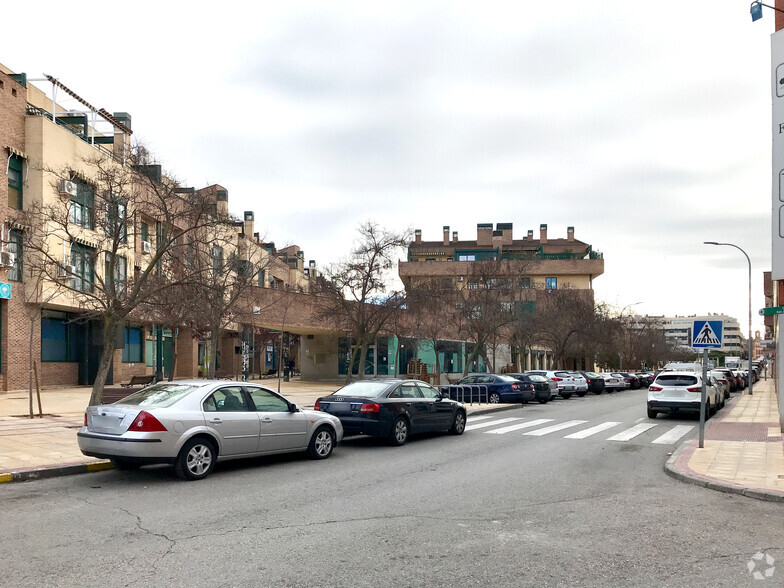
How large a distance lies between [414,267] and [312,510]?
84.4 metres

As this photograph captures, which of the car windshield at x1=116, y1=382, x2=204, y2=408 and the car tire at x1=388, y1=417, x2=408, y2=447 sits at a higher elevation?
the car windshield at x1=116, y1=382, x2=204, y2=408

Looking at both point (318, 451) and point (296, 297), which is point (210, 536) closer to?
point (318, 451)

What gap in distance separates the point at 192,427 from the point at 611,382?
39910mm

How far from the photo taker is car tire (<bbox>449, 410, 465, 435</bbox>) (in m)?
16.5

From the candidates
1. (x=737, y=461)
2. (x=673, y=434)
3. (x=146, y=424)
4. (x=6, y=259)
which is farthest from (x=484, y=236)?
(x=146, y=424)

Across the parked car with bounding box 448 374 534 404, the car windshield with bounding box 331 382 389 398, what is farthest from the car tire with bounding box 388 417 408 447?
the parked car with bounding box 448 374 534 404

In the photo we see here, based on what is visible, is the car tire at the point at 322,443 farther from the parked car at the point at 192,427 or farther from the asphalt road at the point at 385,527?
the asphalt road at the point at 385,527

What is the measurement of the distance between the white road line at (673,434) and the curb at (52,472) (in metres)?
11.7

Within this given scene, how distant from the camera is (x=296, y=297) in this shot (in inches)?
1582

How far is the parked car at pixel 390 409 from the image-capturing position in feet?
45.9

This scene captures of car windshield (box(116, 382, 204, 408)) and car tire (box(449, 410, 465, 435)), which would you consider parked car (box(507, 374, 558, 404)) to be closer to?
car tire (box(449, 410, 465, 435))

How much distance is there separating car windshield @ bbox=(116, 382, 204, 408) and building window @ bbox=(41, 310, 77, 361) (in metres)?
23.3

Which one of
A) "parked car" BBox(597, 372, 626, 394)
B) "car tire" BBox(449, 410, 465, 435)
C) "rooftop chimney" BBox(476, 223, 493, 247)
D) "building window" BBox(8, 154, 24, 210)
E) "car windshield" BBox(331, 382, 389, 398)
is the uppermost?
"rooftop chimney" BBox(476, 223, 493, 247)

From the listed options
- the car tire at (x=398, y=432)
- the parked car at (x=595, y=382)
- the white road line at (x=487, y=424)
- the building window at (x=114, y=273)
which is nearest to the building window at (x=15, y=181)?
the building window at (x=114, y=273)
